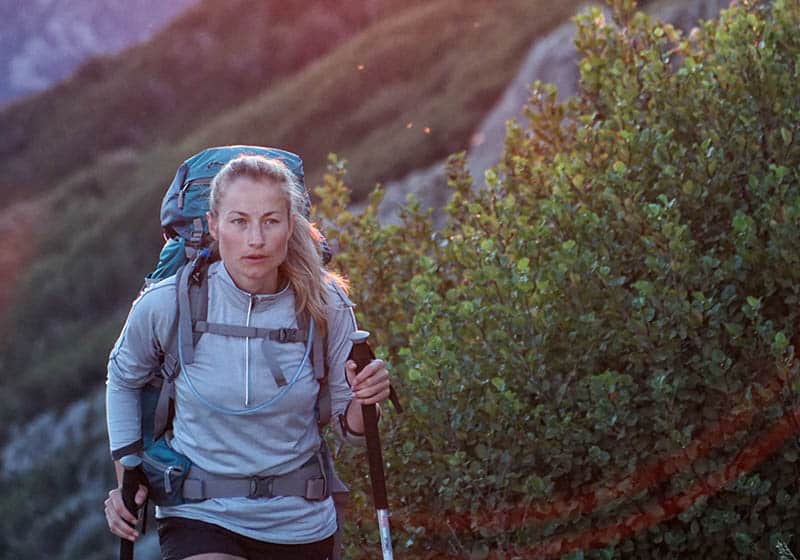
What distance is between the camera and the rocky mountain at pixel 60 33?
68.5ft

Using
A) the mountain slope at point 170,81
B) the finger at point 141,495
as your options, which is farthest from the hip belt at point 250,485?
the mountain slope at point 170,81

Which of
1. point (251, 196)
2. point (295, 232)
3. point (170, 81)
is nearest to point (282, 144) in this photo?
point (170, 81)

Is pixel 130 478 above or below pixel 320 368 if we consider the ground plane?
below

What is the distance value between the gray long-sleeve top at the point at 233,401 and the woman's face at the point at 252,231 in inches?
2.2

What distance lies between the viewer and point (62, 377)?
16.8 metres

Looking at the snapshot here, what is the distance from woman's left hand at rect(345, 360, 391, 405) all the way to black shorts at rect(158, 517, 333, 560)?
0.50 meters

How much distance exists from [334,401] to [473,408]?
95 centimetres

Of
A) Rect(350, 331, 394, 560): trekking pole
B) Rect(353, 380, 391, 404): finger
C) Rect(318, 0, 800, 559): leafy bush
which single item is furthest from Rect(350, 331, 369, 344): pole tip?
Rect(318, 0, 800, 559): leafy bush

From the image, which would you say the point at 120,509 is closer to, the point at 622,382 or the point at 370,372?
the point at 370,372

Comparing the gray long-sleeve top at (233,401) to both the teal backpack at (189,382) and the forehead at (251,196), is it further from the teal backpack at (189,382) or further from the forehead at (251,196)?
the forehead at (251,196)

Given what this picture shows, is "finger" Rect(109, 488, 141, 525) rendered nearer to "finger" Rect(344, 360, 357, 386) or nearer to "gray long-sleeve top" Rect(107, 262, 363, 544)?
"gray long-sleeve top" Rect(107, 262, 363, 544)

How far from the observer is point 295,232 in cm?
403

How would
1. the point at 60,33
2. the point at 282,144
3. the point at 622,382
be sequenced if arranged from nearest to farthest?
1. the point at 622,382
2. the point at 282,144
3. the point at 60,33

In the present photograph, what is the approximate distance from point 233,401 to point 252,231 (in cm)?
50
